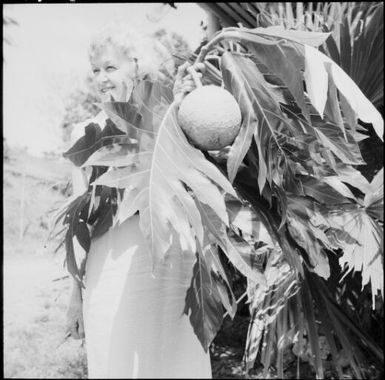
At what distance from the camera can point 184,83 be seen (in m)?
0.92

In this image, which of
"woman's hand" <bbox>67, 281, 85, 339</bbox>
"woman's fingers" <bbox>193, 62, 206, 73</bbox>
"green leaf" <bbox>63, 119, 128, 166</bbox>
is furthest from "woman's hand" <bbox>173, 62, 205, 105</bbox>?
"woman's hand" <bbox>67, 281, 85, 339</bbox>

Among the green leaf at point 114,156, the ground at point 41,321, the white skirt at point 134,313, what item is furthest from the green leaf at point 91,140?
the ground at point 41,321

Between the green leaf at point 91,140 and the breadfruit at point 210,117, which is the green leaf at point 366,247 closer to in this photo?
the breadfruit at point 210,117

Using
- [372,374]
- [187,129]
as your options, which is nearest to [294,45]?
[187,129]

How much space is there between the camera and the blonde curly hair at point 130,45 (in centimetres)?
115

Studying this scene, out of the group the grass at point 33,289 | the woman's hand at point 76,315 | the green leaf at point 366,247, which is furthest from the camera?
the grass at point 33,289

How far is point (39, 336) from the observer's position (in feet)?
11.2

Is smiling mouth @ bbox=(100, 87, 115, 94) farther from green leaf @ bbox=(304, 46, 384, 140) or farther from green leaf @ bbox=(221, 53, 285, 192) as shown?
green leaf @ bbox=(304, 46, 384, 140)

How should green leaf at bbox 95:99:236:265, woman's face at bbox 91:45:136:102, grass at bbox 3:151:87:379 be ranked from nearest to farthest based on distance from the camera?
green leaf at bbox 95:99:236:265 → woman's face at bbox 91:45:136:102 → grass at bbox 3:151:87:379

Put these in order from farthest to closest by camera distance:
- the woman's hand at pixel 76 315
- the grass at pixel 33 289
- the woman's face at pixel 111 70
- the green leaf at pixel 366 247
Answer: the grass at pixel 33 289 < the green leaf at pixel 366 247 < the woman's hand at pixel 76 315 < the woman's face at pixel 111 70

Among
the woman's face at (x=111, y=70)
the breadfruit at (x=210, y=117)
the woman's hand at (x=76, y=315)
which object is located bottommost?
the woman's hand at (x=76, y=315)

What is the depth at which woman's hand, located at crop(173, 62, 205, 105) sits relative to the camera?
907 mm

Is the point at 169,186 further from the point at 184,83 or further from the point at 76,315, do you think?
the point at 76,315

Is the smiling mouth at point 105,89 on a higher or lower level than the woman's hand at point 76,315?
higher
